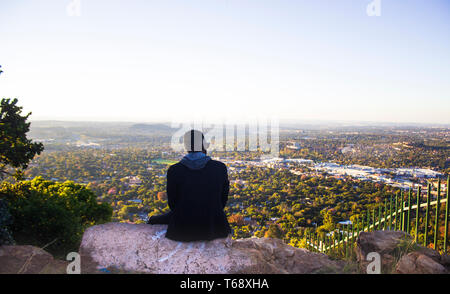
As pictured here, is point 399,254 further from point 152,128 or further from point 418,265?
point 152,128

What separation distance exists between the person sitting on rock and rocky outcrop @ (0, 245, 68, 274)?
128 cm

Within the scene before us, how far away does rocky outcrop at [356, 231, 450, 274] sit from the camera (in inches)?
106

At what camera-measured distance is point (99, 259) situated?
9.60ft

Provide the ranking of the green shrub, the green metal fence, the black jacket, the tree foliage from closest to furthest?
the black jacket
the green metal fence
the green shrub
the tree foliage

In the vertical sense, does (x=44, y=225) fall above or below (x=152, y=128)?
below

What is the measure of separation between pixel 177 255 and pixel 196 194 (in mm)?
686

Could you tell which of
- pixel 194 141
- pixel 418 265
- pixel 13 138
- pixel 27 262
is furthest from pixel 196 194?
pixel 13 138

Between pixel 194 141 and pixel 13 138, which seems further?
pixel 13 138

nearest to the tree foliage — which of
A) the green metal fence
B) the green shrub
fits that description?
the green shrub

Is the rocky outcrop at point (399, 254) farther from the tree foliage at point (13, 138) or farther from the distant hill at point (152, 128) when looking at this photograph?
the distant hill at point (152, 128)

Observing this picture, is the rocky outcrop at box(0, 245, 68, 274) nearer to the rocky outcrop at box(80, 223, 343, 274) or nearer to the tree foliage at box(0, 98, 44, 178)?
the rocky outcrop at box(80, 223, 343, 274)

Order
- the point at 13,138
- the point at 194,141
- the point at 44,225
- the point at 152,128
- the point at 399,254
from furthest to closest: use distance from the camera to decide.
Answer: the point at 152,128 → the point at 13,138 → the point at 44,225 → the point at 399,254 → the point at 194,141

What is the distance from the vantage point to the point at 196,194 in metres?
2.85
